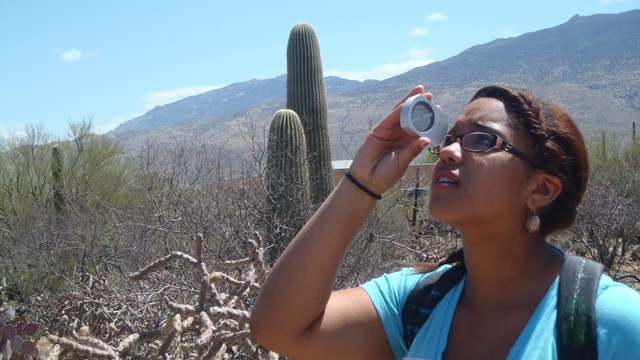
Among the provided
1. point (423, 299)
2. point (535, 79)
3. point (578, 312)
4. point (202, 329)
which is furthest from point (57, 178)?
point (535, 79)

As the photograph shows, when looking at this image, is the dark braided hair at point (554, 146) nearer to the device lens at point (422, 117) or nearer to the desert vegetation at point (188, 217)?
the device lens at point (422, 117)

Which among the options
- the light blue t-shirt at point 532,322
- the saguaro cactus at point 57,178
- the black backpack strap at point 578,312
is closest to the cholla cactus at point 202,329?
the light blue t-shirt at point 532,322

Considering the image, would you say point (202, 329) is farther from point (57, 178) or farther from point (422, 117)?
point (57, 178)

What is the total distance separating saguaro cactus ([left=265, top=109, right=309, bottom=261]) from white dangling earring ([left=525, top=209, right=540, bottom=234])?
7382 millimetres

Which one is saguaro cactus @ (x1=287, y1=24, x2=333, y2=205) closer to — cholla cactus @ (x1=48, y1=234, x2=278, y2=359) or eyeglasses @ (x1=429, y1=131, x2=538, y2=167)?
cholla cactus @ (x1=48, y1=234, x2=278, y2=359)

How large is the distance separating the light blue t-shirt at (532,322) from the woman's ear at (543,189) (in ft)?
0.65

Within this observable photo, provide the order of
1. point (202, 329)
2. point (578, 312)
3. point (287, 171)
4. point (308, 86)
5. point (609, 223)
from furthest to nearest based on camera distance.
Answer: point (308, 86) < point (609, 223) < point (287, 171) < point (202, 329) < point (578, 312)

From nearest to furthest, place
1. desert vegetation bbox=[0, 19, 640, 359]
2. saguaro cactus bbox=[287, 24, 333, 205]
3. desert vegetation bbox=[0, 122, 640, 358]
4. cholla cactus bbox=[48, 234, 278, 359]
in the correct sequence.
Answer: cholla cactus bbox=[48, 234, 278, 359], desert vegetation bbox=[0, 122, 640, 358], desert vegetation bbox=[0, 19, 640, 359], saguaro cactus bbox=[287, 24, 333, 205]

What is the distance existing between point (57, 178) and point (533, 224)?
13.7m

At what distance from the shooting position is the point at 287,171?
9570mm

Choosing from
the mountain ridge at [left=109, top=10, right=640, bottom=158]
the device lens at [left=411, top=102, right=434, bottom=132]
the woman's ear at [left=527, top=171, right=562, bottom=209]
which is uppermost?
the device lens at [left=411, top=102, right=434, bottom=132]

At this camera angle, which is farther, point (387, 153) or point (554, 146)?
point (387, 153)

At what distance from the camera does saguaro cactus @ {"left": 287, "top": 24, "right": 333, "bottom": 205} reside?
12.1 m

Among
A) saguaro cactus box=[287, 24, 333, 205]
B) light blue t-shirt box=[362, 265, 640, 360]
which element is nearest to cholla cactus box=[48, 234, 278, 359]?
light blue t-shirt box=[362, 265, 640, 360]
